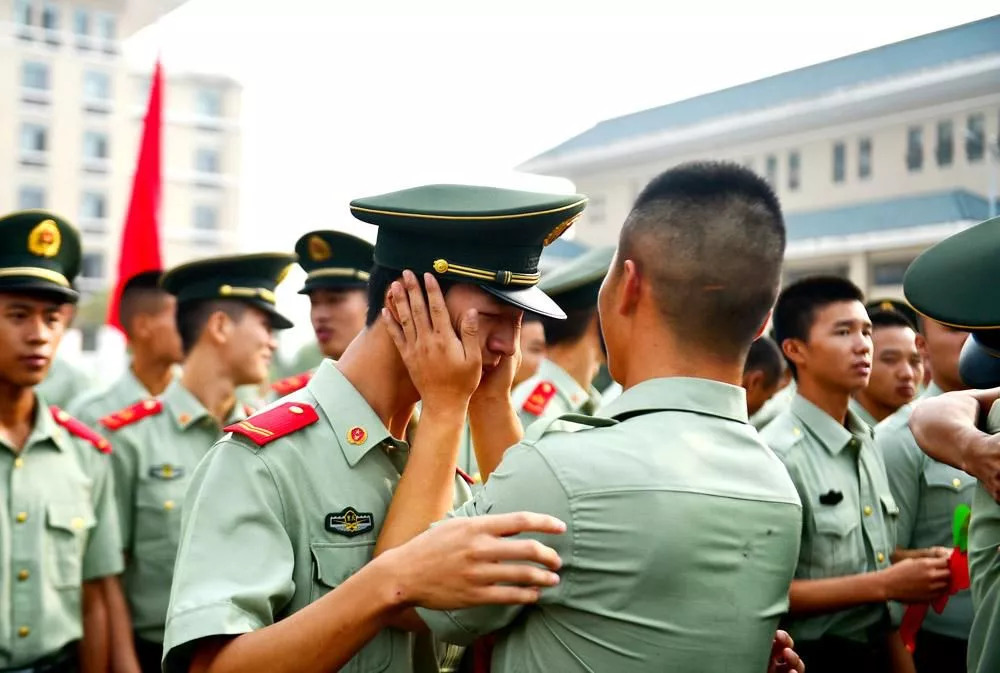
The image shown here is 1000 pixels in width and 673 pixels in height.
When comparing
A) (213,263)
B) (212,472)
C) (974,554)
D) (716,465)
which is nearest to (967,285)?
(974,554)

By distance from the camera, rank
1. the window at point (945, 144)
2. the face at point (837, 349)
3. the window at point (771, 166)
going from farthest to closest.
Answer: the window at point (771, 166), the window at point (945, 144), the face at point (837, 349)

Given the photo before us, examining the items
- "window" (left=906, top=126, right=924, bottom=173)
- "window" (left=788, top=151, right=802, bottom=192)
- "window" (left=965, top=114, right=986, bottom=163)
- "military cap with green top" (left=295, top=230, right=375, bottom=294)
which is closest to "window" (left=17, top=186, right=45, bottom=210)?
"window" (left=788, top=151, right=802, bottom=192)

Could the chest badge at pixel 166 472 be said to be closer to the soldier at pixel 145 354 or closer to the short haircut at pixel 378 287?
the soldier at pixel 145 354

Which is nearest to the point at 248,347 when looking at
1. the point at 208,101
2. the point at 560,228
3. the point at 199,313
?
the point at 199,313

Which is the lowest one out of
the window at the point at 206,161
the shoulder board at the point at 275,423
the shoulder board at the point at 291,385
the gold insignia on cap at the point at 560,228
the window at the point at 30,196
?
the shoulder board at the point at 291,385

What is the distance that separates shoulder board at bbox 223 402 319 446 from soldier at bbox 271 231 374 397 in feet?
11.0

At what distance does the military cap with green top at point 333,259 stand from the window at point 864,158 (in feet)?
55.9

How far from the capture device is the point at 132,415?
5305 mm

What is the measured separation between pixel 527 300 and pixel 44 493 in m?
2.61

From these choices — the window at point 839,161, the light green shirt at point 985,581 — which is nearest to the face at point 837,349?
the light green shirt at point 985,581

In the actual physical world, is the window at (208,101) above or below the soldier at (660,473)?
above

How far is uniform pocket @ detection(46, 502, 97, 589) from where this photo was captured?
4.08 meters

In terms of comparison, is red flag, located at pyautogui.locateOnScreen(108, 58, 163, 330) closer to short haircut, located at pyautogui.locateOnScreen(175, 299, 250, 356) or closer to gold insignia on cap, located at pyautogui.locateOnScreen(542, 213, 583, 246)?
short haircut, located at pyautogui.locateOnScreen(175, 299, 250, 356)

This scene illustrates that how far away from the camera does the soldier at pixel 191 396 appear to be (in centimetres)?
504
